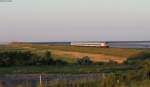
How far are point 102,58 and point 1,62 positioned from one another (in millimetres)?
15277

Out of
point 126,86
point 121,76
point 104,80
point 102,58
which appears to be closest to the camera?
point 126,86

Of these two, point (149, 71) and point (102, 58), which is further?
point (102, 58)

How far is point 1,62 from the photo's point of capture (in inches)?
2488

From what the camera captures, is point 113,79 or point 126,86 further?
point 113,79

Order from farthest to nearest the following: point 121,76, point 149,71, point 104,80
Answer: point 149,71
point 121,76
point 104,80

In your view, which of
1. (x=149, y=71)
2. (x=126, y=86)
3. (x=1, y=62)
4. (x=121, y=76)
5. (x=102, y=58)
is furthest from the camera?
(x=102, y=58)

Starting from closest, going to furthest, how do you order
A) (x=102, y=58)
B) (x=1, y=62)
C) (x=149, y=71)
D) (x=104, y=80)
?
(x=104, y=80) → (x=149, y=71) → (x=1, y=62) → (x=102, y=58)

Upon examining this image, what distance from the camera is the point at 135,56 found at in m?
71.5

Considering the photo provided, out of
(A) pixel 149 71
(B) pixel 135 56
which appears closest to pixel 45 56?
(B) pixel 135 56

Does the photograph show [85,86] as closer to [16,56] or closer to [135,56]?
[16,56]

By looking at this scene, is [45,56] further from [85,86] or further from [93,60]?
[85,86]

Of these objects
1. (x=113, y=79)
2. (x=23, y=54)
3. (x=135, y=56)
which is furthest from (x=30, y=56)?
(x=113, y=79)

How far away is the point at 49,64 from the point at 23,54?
4.09m

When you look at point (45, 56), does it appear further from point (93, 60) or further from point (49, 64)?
point (93, 60)
